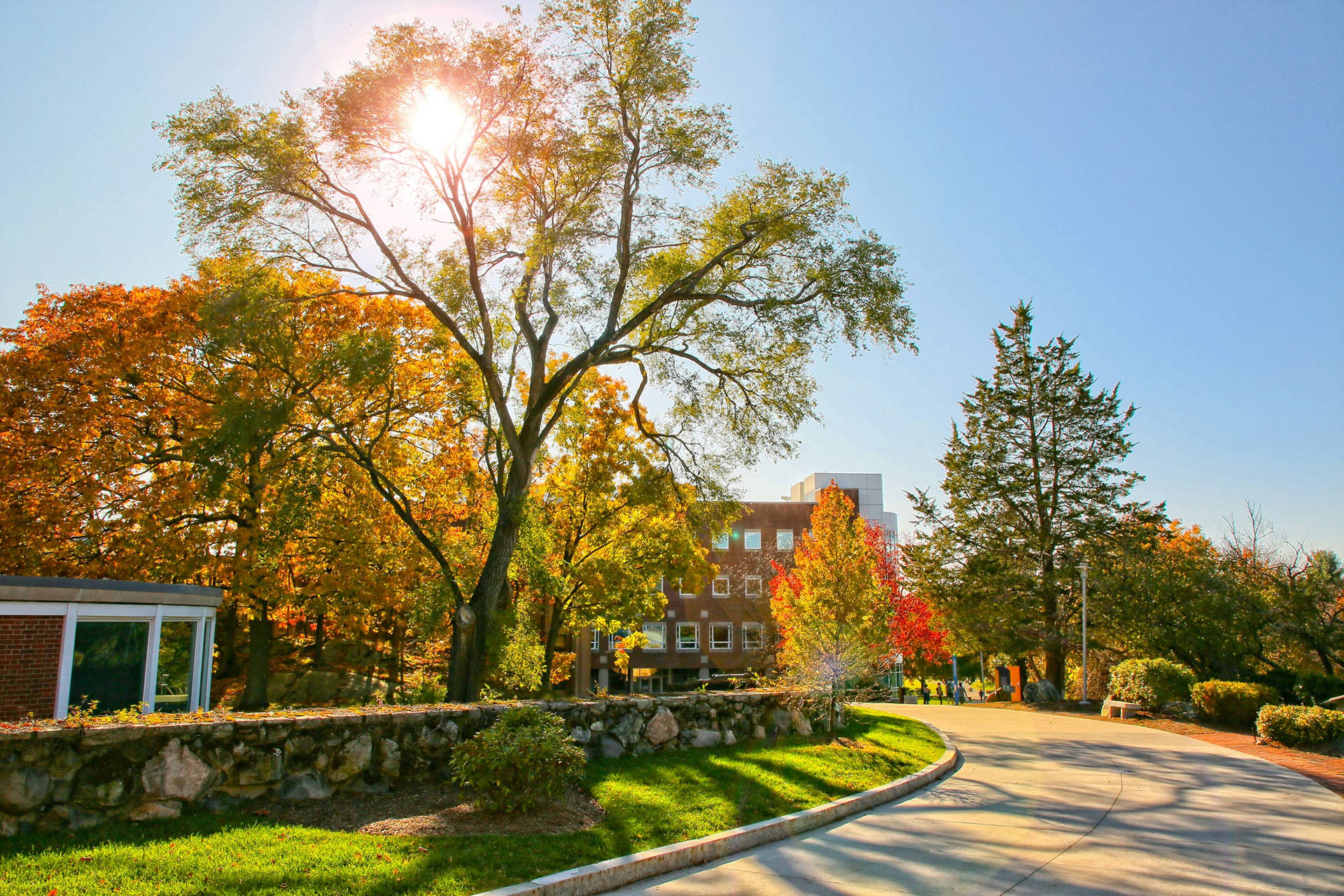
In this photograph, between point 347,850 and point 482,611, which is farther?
point 482,611

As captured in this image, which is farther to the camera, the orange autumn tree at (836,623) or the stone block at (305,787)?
the orange autumn tree at (836,623)

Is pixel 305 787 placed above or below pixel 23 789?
below

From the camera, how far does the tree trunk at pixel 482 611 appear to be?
15461mm

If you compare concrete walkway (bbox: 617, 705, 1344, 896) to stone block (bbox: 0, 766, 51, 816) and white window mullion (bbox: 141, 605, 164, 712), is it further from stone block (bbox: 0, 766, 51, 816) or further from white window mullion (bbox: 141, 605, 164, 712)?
white window mullion (bbox: 141, 605, 164, 712)

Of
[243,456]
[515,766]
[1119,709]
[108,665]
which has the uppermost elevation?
[243,456]

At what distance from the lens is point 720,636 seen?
48.3m

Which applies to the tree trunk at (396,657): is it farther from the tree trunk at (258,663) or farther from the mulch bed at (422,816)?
the mulch bed at (422,816)

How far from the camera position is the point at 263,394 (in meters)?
16.8

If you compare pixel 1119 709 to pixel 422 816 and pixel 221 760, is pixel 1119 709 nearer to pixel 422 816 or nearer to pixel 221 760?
pixel 422 816

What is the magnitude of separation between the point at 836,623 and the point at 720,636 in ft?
110

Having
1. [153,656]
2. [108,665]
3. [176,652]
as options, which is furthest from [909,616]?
[108,665]

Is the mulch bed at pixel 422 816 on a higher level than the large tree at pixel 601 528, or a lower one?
lower

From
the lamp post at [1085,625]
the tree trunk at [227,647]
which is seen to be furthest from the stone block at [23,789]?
the lamp post at [1085,625]

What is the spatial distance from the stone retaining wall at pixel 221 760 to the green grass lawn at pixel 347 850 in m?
0.23
